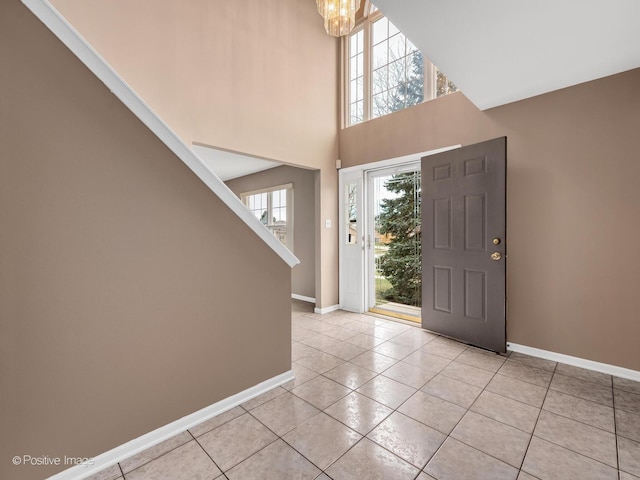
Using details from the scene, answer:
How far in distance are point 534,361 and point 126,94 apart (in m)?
3.62

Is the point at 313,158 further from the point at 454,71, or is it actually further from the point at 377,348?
the point at 377,348

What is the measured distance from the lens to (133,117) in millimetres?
1520

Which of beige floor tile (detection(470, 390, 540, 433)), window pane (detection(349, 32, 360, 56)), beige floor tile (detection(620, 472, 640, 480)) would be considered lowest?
beige floor tile (detection(470, 390, 540, 433))

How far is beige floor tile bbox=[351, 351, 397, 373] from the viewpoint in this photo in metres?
2.54

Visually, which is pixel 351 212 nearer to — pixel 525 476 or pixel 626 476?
pixel 525 476

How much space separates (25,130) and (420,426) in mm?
2481

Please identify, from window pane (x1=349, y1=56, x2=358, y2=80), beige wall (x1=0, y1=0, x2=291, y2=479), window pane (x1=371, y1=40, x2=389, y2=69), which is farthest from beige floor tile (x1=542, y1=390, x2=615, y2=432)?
window pane (x1=349, y1=56, x2=358, y2=80)

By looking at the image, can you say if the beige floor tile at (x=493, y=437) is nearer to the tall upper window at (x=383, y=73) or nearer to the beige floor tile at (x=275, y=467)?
the beige floor tile at (x=275, y=467)

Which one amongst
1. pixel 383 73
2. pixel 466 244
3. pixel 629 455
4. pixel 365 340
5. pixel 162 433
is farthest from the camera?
pixel 383 73

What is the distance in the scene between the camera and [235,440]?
5.41 ft

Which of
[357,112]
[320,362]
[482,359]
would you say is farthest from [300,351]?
[357,112]

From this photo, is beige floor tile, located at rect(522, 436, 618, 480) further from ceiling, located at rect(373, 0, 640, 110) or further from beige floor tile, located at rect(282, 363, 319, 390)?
ceiling, located at rect(373, 0, 640, 110)

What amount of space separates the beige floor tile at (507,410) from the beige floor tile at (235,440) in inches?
53.2

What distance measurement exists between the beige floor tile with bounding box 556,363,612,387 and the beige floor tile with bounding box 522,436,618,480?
111 centimetres
